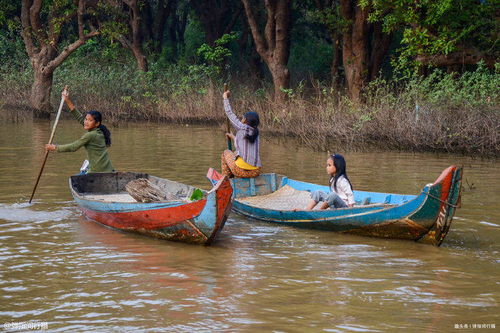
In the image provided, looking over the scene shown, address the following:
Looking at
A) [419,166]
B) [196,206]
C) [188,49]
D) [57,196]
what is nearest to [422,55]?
[419,166]

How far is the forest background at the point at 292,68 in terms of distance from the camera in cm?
1689

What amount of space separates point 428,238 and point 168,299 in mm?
3409

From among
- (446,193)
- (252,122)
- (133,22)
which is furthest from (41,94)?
(446,193)

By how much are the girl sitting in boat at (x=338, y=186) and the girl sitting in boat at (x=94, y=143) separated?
331cm

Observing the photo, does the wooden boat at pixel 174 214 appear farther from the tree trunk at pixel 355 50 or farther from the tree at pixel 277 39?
the tree at pixel 277 39

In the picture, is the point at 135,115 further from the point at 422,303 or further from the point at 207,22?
the point at 422,303

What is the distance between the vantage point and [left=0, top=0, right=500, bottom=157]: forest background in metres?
16.9

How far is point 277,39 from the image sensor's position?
74.2ft

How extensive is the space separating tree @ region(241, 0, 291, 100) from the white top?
1305cm

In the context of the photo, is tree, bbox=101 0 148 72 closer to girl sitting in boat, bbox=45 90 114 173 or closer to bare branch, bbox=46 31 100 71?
bare branch, bbox=46 31 100 71

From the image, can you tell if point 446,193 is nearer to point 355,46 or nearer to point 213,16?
point 355,46

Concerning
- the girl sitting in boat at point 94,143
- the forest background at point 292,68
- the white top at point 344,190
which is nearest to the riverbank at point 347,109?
the forest background at point 292,68

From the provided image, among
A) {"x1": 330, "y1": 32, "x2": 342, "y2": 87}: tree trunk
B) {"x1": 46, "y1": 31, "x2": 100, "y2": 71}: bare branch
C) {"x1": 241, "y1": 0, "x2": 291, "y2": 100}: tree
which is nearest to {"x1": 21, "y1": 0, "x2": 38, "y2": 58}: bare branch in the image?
{"x1": 46, "y1": 31, "x2": 100, "y2": 71}: bare branch

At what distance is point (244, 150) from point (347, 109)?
291 inches
